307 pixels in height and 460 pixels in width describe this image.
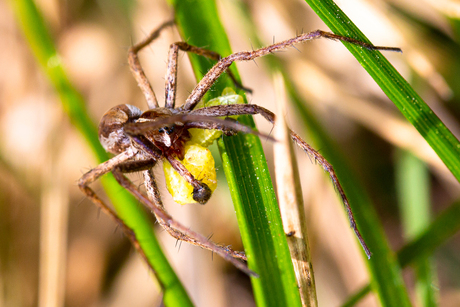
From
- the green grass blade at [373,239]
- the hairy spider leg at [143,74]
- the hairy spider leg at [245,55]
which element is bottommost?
the green grass blade at [373,239]

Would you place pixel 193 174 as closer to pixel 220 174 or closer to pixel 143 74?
pixel 143 74

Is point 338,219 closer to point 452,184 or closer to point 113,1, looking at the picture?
Result: point 452,184

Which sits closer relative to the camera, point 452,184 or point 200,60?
point 200,60

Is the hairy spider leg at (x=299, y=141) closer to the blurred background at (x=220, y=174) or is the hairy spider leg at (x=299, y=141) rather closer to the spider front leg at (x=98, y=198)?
the spider front leg at (x=98, y=198)

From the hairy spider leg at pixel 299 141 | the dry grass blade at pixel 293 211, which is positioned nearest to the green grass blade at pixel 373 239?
the hairy spider leg at pixel 299 141

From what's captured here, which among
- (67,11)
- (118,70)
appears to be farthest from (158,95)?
(67,11)
